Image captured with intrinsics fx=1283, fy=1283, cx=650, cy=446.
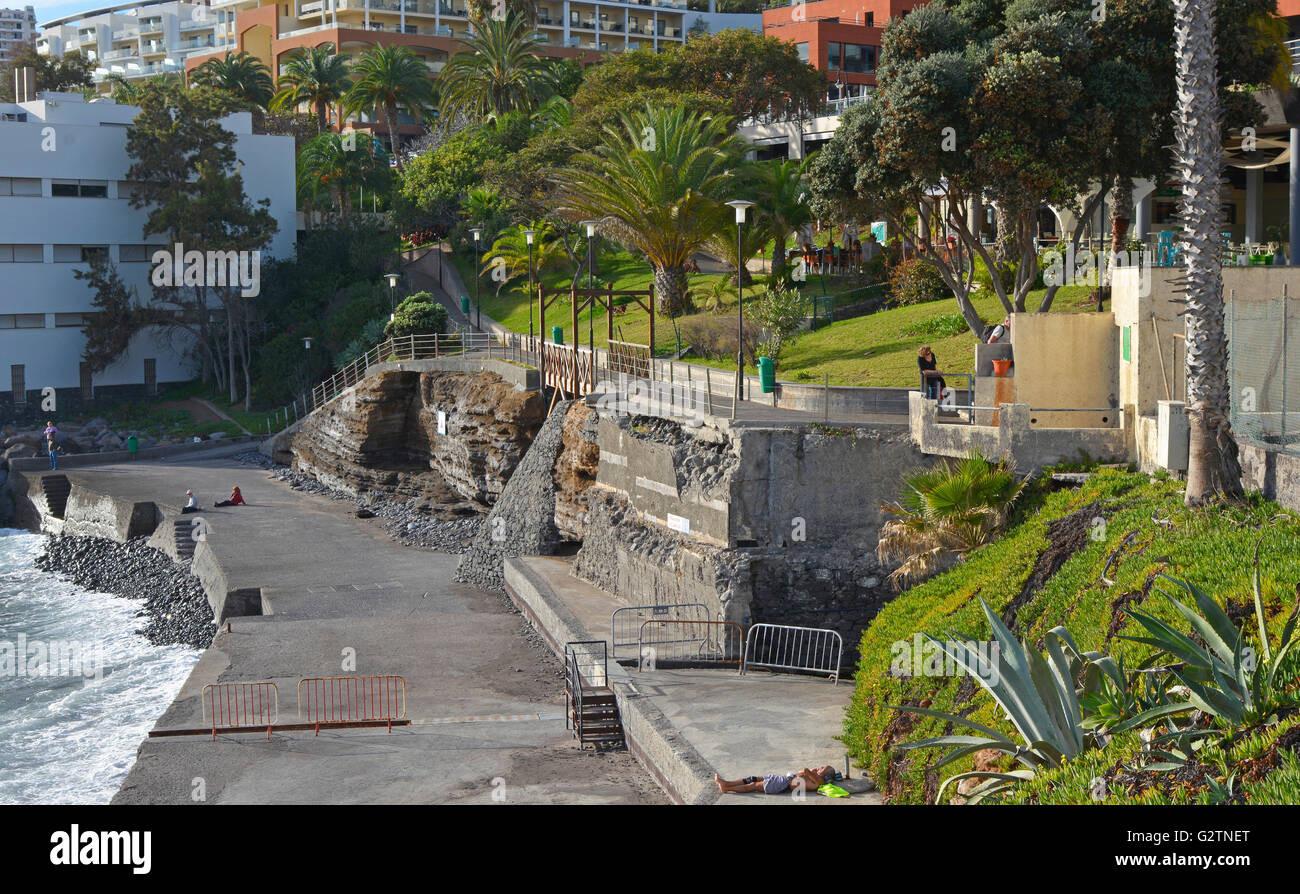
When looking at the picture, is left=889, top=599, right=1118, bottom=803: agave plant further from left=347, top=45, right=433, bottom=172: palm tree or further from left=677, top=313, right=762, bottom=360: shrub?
left=347, top=45, right=433, bottom=172: palm tree

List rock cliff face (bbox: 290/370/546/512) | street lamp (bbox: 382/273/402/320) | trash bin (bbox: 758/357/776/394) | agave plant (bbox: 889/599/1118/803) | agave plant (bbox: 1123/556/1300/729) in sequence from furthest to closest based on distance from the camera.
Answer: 1. street lamp (bbox: 382/273/402/320)
2. rock cliff face (bbox: 290/370/546/512)
3. trash bin (bbox: 758/357/776/394)
4. agave plant (bbox: 889/599/1118/803)
5. agave plant (bbox: 1123/556/1300/729)

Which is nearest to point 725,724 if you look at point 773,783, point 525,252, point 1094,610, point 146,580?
point 773,783

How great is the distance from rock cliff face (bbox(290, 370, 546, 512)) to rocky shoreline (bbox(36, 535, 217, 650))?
7577mm

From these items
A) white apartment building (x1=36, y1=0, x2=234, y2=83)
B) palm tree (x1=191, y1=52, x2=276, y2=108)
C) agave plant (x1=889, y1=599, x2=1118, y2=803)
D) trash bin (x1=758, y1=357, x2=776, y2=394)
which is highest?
white apartment building (x1=36, y1=0, x2=234, y2=83)

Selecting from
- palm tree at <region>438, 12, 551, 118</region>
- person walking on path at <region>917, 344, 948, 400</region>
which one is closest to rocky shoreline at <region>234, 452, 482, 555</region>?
person walking on path at <region>917, 344, 948, 400</region>

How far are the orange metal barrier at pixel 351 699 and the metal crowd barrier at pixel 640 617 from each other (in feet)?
11.5

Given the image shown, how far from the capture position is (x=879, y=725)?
1434 centimetres

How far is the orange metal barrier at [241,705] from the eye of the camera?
18656mm

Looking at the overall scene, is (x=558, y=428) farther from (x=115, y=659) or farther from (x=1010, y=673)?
(x=1010, y=673)

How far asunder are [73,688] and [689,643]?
13.0m

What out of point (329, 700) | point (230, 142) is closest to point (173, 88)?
point (230, 142)

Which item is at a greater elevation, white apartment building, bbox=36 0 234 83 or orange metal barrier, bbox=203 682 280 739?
white apartment building, bbox=36 0 234 83

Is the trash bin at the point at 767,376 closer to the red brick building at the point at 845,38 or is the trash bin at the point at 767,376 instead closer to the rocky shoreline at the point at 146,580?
the rocky shoreline at the point at 146,580

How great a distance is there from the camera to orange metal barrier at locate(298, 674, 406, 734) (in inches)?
742
